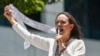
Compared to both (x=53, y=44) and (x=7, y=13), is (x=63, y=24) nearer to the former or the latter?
(x=53, y=44)

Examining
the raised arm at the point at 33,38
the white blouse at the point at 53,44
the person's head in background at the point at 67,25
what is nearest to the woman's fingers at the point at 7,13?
the raised arm at the point at 33,38

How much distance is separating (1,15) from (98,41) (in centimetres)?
604

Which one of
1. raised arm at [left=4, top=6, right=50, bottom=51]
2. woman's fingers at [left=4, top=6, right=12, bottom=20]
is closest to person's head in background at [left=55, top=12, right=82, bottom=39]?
raised arm at [left=4, top=6, right=50, bottom=51]

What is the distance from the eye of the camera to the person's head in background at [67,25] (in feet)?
13.8

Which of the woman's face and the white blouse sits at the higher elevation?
the woman's face

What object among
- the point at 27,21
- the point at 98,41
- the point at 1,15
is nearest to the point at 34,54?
the point at 98,41

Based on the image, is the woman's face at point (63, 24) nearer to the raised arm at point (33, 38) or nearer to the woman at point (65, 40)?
the woman at point (65, 40)

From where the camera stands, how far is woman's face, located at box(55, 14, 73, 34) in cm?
421

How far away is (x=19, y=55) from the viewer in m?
14.3

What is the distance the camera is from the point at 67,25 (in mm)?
4266

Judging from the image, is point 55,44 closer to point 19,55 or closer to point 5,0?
point 5,0

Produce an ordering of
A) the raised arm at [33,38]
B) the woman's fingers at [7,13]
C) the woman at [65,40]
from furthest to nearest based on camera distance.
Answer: the woman's fingers at [7,13], the raised arm at [33,38], the woman at [65,40]

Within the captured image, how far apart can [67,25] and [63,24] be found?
0.05 meters

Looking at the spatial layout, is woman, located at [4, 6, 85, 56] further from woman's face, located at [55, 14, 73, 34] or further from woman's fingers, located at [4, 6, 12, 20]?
woman's fingers, located at [4, 6, 12, 20]
